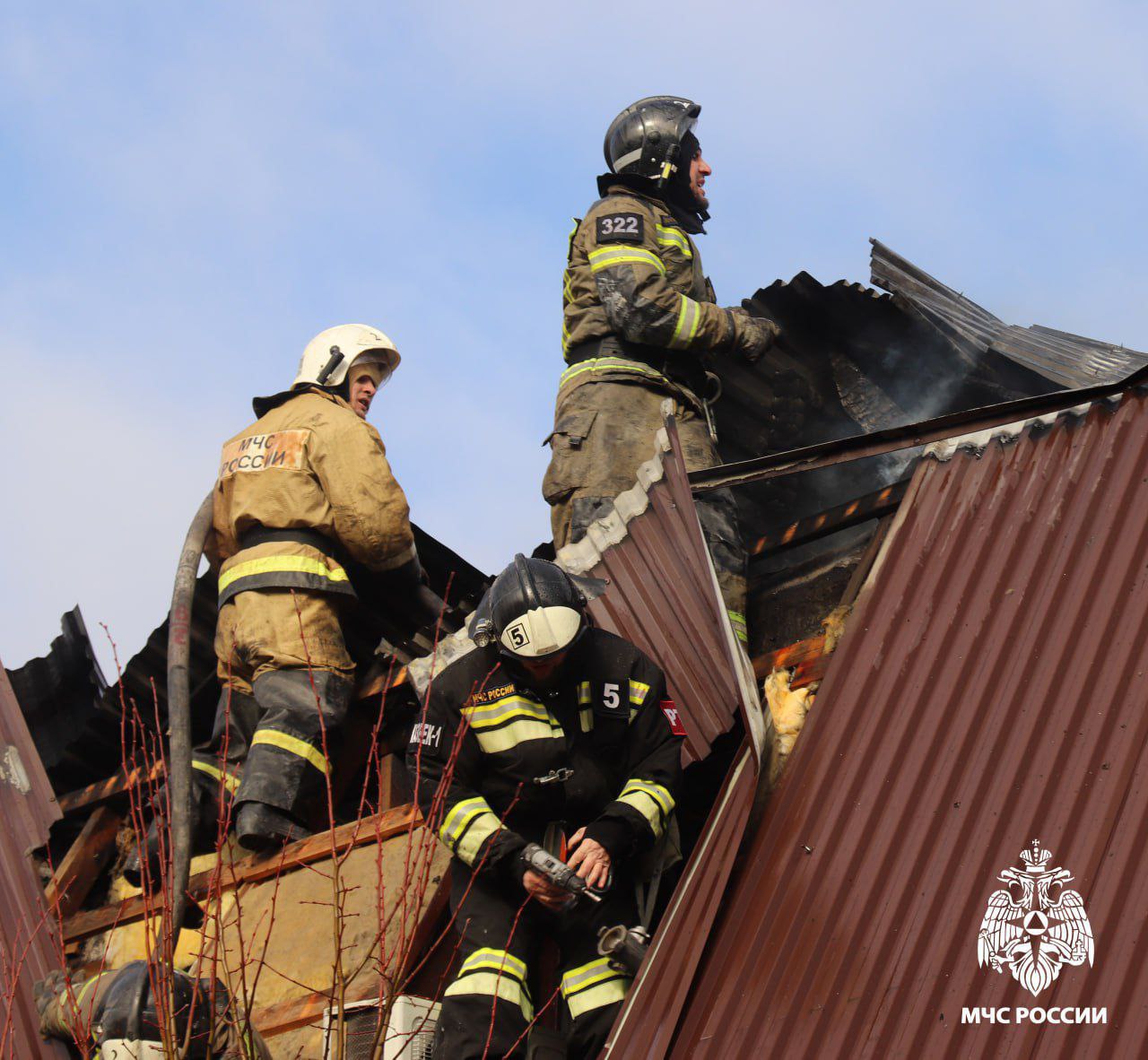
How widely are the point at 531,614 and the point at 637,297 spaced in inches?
110

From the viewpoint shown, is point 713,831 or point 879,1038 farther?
point 713,831

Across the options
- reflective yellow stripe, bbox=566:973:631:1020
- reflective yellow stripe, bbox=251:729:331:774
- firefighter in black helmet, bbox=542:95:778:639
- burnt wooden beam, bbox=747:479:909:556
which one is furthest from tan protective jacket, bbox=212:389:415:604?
reflective yellow stripe, bbox=566:973:631:1020

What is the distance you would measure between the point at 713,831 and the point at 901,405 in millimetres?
3424

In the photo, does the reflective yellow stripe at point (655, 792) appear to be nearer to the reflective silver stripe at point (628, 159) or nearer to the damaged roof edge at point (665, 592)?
A: the damaged roof edge at point (665, 592)

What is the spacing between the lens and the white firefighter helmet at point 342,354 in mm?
7953

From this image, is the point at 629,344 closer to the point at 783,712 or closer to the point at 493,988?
the point at 783,712

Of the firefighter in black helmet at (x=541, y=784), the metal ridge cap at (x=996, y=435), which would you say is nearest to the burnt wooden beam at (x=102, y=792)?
the firefighter in black helmet at (x=541, y=784)

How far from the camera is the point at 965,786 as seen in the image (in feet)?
15.1

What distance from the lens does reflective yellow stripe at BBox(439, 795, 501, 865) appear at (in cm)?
489

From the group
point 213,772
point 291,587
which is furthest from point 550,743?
point 213,772

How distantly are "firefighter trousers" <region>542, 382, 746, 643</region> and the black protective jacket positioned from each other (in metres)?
2.07

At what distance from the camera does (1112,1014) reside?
3887 mm

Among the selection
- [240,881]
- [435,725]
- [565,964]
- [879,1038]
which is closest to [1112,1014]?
[879,1038]

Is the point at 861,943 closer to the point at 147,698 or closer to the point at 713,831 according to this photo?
the point at 713,831
